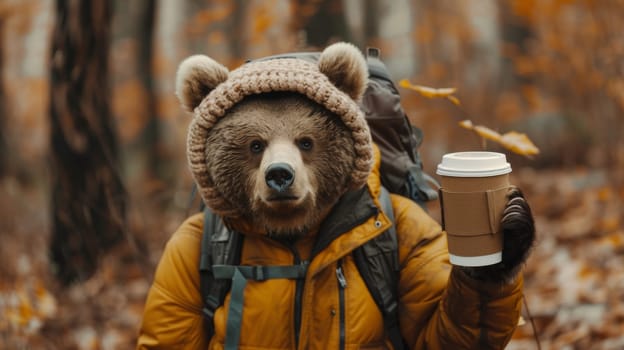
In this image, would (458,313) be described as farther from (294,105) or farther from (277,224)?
(294,105)

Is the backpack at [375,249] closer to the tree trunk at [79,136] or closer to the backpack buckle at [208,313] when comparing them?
the backpack buckle at [208,313]

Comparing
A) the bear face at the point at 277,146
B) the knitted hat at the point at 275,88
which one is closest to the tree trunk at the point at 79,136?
the knitted hat at the point at 275,88

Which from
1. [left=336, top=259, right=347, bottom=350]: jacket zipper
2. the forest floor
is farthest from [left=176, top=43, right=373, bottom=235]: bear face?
the forest floor

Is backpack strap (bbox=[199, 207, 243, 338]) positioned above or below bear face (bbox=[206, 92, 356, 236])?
below

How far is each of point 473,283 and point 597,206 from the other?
252 inches

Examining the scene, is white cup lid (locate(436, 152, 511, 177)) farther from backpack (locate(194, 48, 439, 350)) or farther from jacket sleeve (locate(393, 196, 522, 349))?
backpack (locate(194, 48, 439, 350))

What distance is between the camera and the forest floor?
5.18m

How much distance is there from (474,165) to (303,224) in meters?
0.72

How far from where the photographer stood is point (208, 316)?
2.89 m

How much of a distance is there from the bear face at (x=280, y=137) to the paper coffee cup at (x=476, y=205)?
19.6 inches

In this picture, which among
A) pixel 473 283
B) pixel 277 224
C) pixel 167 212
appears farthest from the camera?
pixel 167 212

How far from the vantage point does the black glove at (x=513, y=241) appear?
2.23 m

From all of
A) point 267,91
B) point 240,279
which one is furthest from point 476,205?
point 240,279

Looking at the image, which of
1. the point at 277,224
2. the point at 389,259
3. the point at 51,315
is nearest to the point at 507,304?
the point at 389,259
